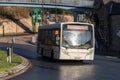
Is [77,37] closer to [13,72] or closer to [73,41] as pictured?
[73,41]

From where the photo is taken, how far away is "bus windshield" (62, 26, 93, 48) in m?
29.7

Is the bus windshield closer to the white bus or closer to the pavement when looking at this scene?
the white bus

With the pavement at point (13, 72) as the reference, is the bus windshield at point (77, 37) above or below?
above

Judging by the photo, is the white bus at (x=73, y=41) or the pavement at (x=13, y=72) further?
the white bus at (x=73, y=41)

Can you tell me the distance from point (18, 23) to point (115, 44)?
44572mm

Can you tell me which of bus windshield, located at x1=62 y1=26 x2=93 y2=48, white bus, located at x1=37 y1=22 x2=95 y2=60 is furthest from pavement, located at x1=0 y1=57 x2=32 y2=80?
bus windshield, located at x1=62 y1=26 x2=93 y2=48

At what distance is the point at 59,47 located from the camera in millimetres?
29609

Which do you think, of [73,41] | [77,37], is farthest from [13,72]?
[77,37]

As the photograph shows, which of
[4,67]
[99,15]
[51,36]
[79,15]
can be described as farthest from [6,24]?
[4,67]

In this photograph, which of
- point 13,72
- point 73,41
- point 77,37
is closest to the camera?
point 13,72

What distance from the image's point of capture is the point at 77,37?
2989 cm

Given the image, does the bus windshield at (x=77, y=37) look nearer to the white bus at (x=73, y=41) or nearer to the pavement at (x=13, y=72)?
the white bus at (x=73, y=41)

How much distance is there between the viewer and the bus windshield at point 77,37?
97.5ft

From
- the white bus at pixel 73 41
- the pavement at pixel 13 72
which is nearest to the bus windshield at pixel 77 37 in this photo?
the white bus at pixel 73 41
